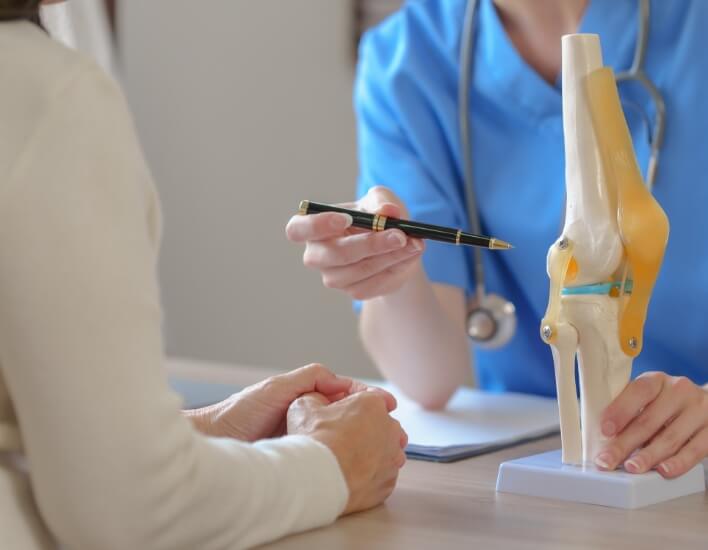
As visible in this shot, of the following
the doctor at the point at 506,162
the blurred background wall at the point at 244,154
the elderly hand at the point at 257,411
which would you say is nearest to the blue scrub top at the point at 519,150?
the doctor at the point at 506,162

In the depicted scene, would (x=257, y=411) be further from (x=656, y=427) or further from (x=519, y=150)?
(x=519, y=150)

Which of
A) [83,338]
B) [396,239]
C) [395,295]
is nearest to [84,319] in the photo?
[83,338]

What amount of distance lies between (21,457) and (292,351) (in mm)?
2148

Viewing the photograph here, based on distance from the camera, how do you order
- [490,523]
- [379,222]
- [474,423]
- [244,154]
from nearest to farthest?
[490,523] → [379,222] → [474,423] → [244,154]

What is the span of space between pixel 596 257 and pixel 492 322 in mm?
494

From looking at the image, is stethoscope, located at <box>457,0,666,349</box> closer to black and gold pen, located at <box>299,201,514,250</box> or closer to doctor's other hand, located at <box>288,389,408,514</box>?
black and gold pen, located at <box>299,201,514,250</box>

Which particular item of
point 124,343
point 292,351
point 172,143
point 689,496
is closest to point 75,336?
point 124,343

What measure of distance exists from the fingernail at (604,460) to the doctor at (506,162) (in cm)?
35

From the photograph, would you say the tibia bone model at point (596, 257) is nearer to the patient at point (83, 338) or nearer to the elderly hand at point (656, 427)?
the elderly hand at point (656, 427)

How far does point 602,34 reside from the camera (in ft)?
4.52

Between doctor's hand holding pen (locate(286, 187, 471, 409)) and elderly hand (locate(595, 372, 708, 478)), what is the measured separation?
24 centimetres

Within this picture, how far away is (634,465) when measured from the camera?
0.90 metres

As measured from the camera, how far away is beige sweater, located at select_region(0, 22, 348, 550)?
0.62m

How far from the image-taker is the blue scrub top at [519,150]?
4.40 feet
